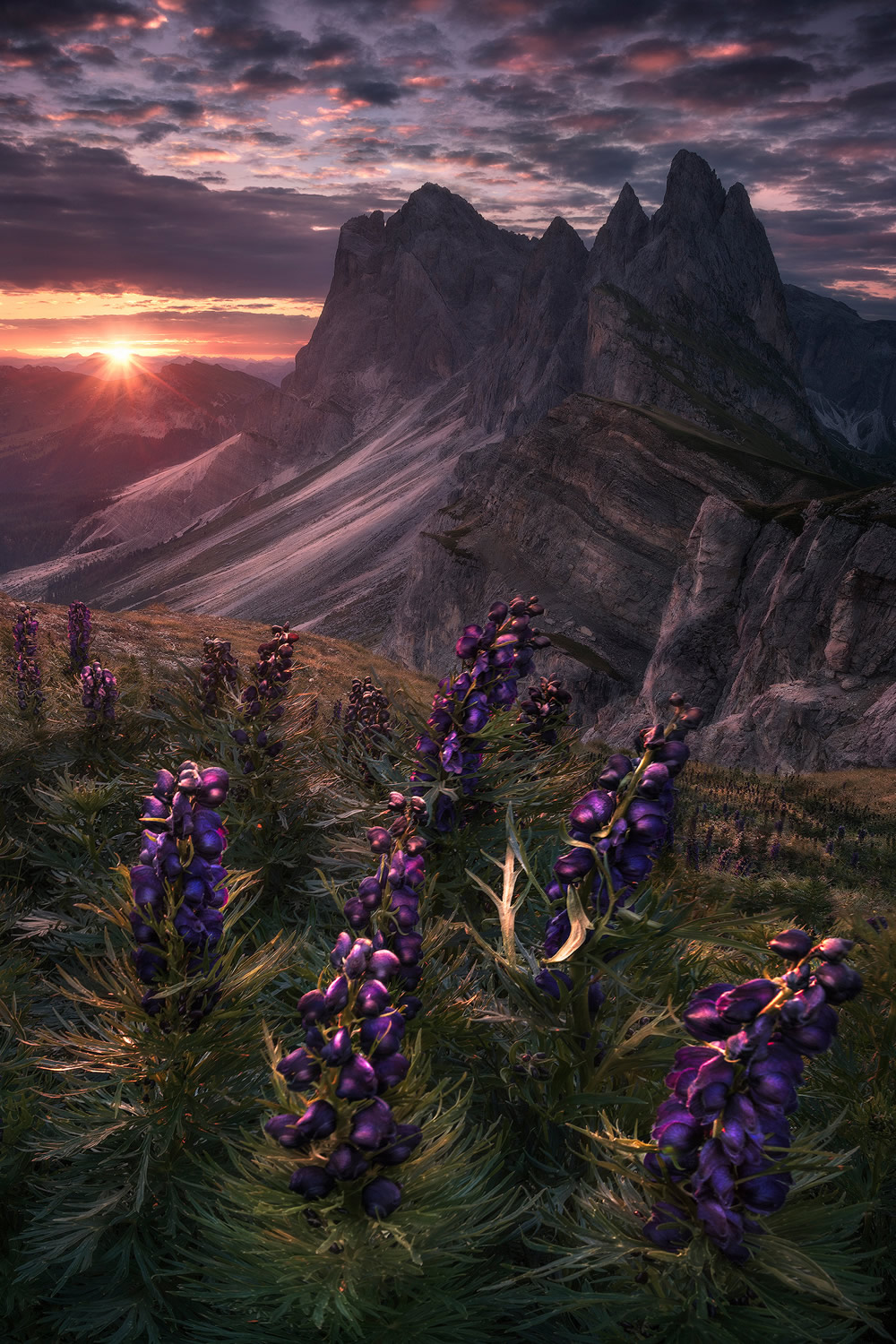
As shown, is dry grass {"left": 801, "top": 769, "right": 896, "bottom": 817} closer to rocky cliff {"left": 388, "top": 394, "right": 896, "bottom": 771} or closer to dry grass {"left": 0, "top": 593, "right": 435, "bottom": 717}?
rocky cliff {"left": 388, "top": 394, "right": 896, "bottom": 771}

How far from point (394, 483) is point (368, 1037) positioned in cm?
17400

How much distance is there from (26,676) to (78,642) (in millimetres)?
2107

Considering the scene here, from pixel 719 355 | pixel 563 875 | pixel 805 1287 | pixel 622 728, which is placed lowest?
pixel 622 728

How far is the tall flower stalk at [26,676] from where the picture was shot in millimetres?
6453

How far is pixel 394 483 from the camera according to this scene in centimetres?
16975

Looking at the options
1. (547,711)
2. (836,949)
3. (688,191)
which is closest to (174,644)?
(547,711)

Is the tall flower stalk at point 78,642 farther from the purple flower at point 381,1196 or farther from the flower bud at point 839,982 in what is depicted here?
the flower bud at point 839,982

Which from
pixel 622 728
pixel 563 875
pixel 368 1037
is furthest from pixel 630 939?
pixel 622 728

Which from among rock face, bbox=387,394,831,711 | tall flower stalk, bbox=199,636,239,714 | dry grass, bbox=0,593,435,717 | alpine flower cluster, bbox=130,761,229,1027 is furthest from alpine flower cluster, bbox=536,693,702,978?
rock face, bbox=387,394,831,711

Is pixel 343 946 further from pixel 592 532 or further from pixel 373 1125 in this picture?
pixel 592 532

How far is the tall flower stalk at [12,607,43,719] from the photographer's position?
21.2 ft

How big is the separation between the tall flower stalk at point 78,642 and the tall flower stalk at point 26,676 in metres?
0.46

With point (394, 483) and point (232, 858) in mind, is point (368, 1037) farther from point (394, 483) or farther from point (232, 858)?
point (394, 483)

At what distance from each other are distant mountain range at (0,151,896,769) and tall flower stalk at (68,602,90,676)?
3427cm
